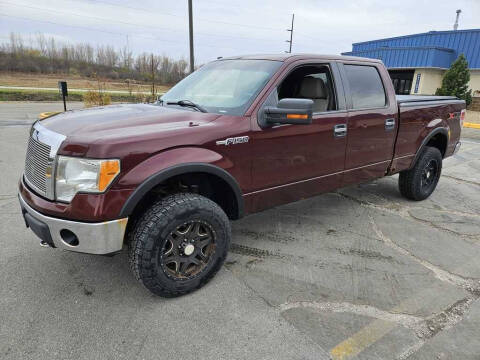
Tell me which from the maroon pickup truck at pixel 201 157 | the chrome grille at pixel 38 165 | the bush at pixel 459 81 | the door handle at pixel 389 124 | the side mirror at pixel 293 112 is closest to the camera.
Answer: the maroon pickup truck at pixel 201 157

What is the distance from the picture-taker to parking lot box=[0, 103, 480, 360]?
7.22 ft

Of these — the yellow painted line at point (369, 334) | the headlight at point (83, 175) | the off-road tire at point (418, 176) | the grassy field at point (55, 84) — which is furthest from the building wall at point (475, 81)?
the headlight at point (83, 175)

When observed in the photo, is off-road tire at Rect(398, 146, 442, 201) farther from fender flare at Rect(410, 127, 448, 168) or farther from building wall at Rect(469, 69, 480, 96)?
building wall at Rect(469, 69, 480, 96)

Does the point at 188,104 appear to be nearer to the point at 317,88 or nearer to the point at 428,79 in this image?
the point at 317,88

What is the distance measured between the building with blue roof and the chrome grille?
25.0m

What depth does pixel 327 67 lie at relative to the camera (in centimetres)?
357

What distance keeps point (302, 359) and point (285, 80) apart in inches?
90.5

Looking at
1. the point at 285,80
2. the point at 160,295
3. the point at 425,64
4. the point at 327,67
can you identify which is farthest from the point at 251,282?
the point at 425,64

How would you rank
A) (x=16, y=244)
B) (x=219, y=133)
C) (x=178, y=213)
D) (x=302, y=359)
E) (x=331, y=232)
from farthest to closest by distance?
(x=331, y=232) → (x=16, y=244) → (x=219, y=133) → (x=178, y=213) → (x=302, y=359)

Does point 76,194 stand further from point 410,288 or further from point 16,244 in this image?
point 410,288

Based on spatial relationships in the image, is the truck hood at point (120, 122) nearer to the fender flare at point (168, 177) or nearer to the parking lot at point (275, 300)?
the fender flare at point (168, 177)

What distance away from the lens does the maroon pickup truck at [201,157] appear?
2273 millimetres

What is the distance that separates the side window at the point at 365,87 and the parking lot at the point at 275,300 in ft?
4.62

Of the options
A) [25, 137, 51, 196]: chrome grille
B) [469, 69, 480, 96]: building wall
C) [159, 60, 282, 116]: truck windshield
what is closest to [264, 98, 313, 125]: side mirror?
[159, 60, 282, 116]: truck windshield
